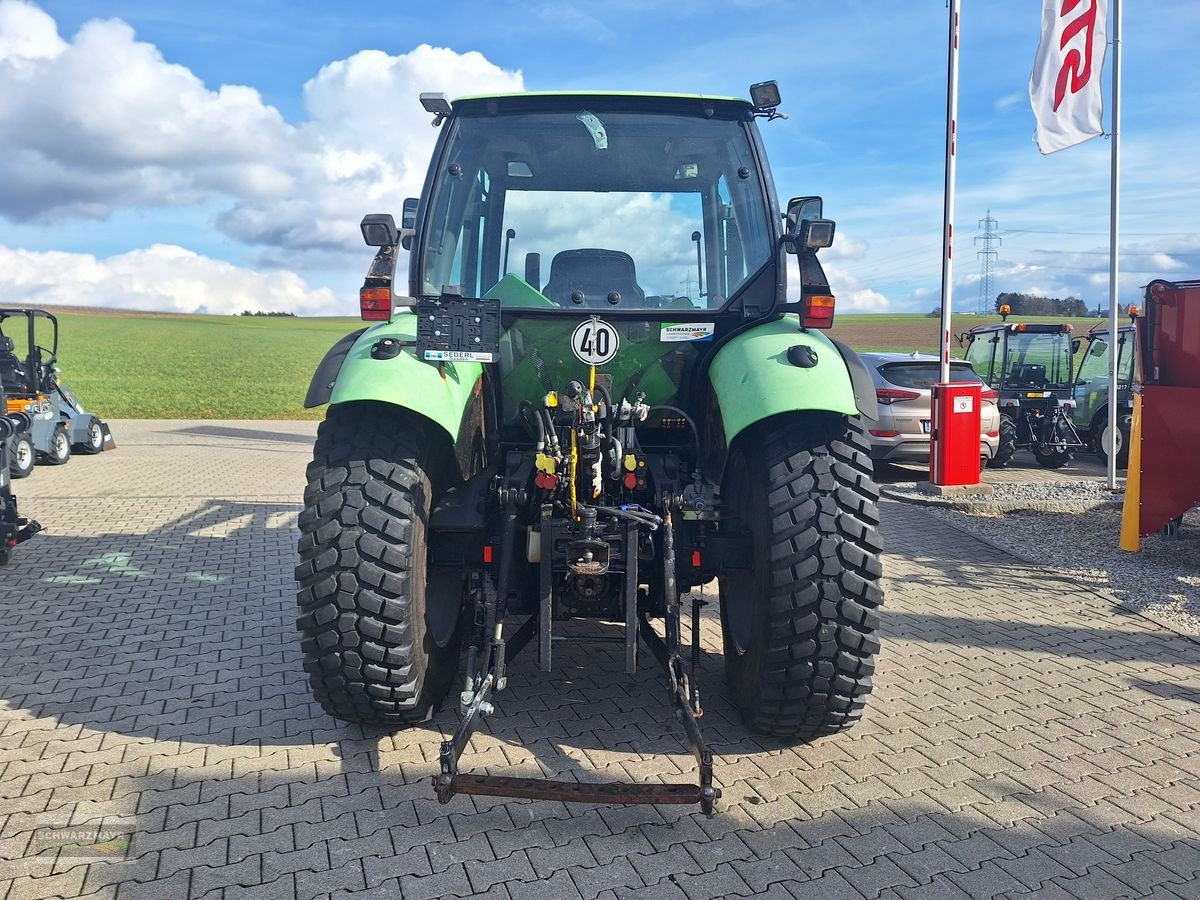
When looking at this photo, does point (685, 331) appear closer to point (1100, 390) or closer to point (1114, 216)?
point (1114, 216)

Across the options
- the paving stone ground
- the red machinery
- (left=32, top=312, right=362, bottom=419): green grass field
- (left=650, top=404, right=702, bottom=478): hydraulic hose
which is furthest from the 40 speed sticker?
the red machinery

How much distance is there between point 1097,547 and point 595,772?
5970mm

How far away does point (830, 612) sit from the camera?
10.6ft

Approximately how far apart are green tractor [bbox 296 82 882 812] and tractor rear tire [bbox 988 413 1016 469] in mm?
10181

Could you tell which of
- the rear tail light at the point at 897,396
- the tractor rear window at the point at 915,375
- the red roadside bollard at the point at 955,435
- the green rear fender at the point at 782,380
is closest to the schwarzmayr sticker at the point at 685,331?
the green rear fender at the point at 782,380

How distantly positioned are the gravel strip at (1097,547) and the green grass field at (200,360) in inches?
101

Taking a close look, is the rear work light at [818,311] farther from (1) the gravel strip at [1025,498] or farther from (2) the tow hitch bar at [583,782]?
(1) the gravel strip at [1025,498]

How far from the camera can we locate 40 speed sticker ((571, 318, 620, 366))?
3.56 metres

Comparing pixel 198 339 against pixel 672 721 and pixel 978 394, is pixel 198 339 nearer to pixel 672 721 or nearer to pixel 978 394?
pixel 978 394

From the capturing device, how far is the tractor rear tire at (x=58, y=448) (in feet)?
40.3

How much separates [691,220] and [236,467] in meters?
9.98

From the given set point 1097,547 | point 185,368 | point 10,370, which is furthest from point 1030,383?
point 185,368

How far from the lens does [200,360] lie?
40094mm

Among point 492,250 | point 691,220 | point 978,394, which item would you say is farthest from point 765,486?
point 978,394
